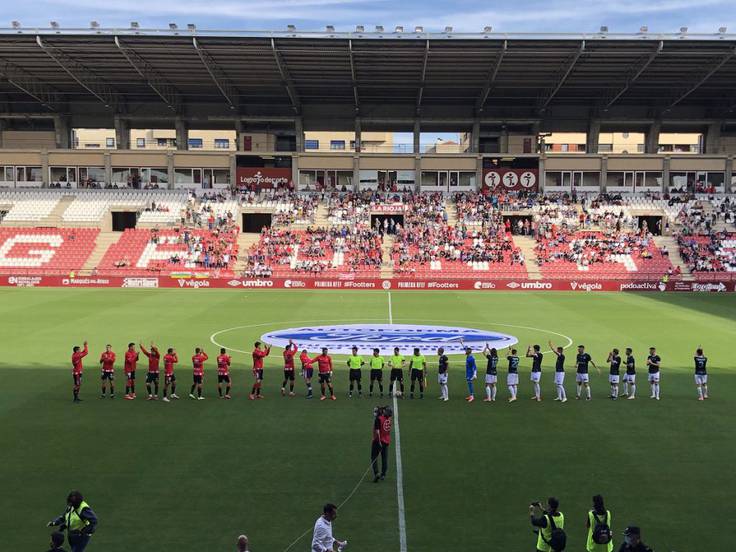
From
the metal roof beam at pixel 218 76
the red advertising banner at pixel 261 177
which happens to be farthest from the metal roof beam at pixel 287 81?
the red advertising banner at pixel 261 177

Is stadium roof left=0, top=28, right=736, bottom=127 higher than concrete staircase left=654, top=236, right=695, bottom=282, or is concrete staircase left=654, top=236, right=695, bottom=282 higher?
stadium roof left=0, top=28, right=736, bottom=127

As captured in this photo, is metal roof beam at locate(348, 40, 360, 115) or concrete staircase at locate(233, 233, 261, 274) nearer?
concrete staircase at locate(233, 233, 261, 274)

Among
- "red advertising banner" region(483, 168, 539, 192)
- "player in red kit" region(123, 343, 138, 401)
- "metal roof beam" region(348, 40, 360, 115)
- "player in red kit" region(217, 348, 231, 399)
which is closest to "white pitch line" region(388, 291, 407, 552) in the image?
"player in red kit" region(217, 348, 231, 399)

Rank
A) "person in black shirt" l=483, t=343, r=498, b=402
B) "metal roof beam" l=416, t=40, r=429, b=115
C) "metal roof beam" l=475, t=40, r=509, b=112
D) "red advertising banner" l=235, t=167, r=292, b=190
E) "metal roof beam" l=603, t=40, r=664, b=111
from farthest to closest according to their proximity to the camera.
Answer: "red advertising banner" l=235, t=167, r=292, b=190, "metal roof beam" l=416, t=40, r=429, b=115, "metal roof beam" l=475, t=40, r=509, b=112, "metal roof beam" l=603, t=40, r=664, b=111, "person in black shirt" l=483, t=343, r=498, b=402

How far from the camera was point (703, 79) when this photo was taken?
66250 millimetres

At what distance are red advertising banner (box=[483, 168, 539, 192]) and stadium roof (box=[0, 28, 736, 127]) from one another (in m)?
6.55

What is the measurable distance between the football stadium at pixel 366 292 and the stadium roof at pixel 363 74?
34cm

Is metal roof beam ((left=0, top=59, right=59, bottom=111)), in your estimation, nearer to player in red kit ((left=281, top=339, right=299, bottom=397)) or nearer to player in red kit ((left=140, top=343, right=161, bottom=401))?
player in red kit ((left=140, top=343, right=161, bottom=401))

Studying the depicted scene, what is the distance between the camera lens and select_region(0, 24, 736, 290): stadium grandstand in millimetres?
59969

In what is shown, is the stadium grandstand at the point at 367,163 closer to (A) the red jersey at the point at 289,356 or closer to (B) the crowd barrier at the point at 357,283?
(B) the crowd barrier at the point at 357,283

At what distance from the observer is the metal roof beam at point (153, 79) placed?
62.1 m

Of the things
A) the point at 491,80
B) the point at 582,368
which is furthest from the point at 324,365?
the point at 491,80

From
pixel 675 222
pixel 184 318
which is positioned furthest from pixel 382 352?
pixel 675 222

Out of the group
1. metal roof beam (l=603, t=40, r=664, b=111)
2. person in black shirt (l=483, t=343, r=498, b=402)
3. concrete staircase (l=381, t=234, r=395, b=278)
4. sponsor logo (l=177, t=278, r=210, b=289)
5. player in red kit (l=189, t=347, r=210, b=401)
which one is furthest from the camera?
metal roof beam (l=603, t=40, r=664, b=111)
